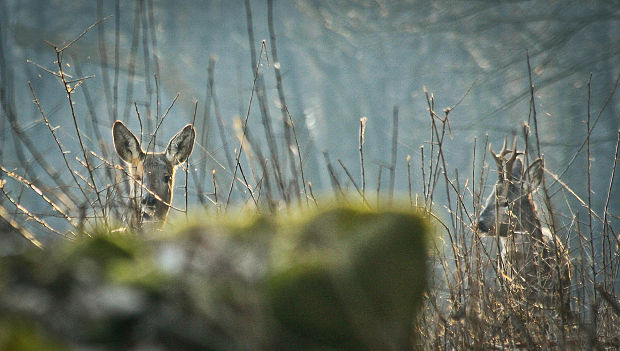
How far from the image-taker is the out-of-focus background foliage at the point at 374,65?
13.4m

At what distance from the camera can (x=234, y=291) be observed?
48 centimetres

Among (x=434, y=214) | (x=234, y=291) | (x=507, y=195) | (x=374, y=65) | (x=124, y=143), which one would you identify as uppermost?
(x=374, y=65)

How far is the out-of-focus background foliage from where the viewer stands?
44.1 feet

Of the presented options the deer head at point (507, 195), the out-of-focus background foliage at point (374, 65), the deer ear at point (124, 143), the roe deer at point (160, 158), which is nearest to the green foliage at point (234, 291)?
the deer head at point (507, 195)

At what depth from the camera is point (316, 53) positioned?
17.1 m

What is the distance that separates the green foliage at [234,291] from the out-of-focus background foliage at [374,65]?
1186cm

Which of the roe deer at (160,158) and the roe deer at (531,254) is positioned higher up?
the roe deer at (160,158)

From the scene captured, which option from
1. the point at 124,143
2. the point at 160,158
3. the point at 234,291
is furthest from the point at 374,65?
the point at 234,291

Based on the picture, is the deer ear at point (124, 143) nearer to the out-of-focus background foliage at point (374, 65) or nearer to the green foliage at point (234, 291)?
the green foliage at point (234, 291)

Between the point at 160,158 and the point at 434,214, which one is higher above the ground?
the point at 160,158

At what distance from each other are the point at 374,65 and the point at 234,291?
17.7 m

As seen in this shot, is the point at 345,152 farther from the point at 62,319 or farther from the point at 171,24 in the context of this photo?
the point at 62,319

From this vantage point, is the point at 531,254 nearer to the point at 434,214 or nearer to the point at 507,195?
the point at 507,195

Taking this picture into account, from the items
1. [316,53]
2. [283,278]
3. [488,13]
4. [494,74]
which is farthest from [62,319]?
[316,53]
